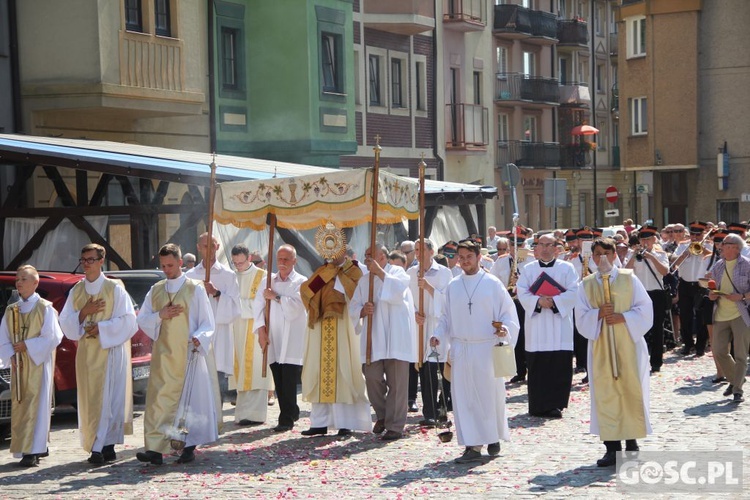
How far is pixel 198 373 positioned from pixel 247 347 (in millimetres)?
2973

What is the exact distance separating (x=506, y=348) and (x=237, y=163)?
1083cm

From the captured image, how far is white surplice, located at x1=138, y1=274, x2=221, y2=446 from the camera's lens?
1220cm

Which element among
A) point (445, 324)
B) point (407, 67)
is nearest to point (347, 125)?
point (407, 67)

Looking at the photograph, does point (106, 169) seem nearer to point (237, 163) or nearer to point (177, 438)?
point (237, 163)

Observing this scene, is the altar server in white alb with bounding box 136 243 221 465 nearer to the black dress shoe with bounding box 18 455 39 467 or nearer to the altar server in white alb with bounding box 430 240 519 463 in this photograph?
the black dress shoe with bounding box 18 455 39 467

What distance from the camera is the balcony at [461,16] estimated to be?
135 ft

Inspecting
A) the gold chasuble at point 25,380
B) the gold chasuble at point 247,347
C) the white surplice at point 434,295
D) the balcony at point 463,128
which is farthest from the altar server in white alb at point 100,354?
the balcony at point 463,128

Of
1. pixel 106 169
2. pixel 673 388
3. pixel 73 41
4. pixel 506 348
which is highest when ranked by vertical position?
pixel 73 41

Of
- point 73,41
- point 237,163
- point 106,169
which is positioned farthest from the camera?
point 73,41

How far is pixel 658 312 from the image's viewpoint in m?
18.9

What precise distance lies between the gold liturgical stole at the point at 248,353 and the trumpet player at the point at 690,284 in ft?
23.6

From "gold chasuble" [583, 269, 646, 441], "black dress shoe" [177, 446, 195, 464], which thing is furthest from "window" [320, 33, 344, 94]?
"gold chasuble" [583, 269, 646, 441]

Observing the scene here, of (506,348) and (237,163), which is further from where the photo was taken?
(237,163)

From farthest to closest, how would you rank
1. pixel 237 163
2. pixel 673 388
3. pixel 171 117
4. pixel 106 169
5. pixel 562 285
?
pixel 171 117
pixel 237 163
pixel 106 169
pixel 673 388
pixel 562 285
